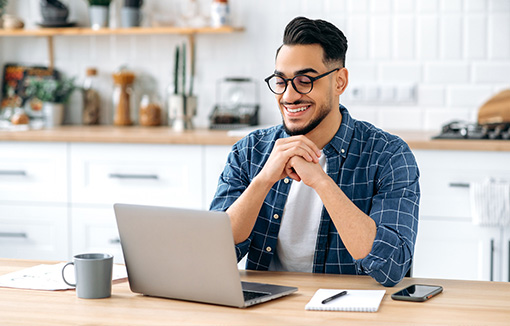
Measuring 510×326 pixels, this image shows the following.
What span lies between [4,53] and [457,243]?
2.79 metres

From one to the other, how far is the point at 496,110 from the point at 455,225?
668 millimetres

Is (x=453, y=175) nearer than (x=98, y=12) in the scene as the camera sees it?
Yes

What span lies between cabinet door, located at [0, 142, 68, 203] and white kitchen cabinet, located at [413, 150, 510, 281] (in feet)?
5.50

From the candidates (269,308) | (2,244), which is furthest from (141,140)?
(269,308)

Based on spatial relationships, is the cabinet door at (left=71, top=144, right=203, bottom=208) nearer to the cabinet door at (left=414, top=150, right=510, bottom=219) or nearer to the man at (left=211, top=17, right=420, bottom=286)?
the cabinet door at (left=414, top=150, right=510, bottom=219)

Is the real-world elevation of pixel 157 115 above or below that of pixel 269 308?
above

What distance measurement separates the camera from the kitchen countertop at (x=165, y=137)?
9.84 ft

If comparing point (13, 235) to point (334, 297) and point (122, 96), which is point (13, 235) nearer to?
point (122, 96)

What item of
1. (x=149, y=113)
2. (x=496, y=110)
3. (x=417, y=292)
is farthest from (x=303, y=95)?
(x=149, y=113)

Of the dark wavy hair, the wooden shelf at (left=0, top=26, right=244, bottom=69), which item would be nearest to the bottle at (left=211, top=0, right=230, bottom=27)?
the wooden shelf at (left=0, top=26, right=244, bottom=69)

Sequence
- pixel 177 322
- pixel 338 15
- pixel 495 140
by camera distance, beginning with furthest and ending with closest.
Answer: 1. pixel 338 15
2. pixel 495 140
3. pixel 177 322

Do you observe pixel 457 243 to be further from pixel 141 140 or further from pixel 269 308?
pixel 269 308

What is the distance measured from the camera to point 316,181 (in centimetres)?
173

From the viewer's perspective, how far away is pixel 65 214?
11.3ft
